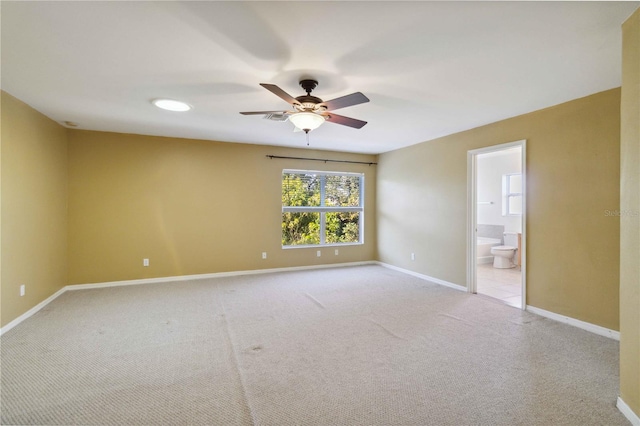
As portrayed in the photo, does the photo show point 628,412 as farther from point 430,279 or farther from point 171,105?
point 171,105

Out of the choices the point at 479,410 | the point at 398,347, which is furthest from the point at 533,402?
the point at 398,347

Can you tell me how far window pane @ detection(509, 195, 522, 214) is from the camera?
21.3ft

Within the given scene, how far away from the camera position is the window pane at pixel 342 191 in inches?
241

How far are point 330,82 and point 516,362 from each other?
287 centimetres

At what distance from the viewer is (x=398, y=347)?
2598 millimetres

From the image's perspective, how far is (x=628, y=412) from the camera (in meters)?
1.72

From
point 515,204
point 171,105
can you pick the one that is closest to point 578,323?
point 515,204

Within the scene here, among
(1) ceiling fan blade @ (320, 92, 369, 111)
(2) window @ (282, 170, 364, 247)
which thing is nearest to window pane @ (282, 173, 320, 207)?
(2) window @ (282, 170, 364, 247)

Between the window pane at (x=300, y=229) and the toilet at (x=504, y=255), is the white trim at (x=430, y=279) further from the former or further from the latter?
the toilet at (x=504, y=255)

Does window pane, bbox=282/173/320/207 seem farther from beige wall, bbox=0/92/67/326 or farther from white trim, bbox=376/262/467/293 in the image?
beige wall, bbox=0/92/67/326

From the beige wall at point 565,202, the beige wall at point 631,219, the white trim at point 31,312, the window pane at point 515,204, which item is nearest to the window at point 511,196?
the window pane at point 515,204

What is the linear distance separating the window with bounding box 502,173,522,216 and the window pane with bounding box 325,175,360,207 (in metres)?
3.40

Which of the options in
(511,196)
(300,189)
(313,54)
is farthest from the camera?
(511,196)

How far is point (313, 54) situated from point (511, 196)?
6284 millimetres
